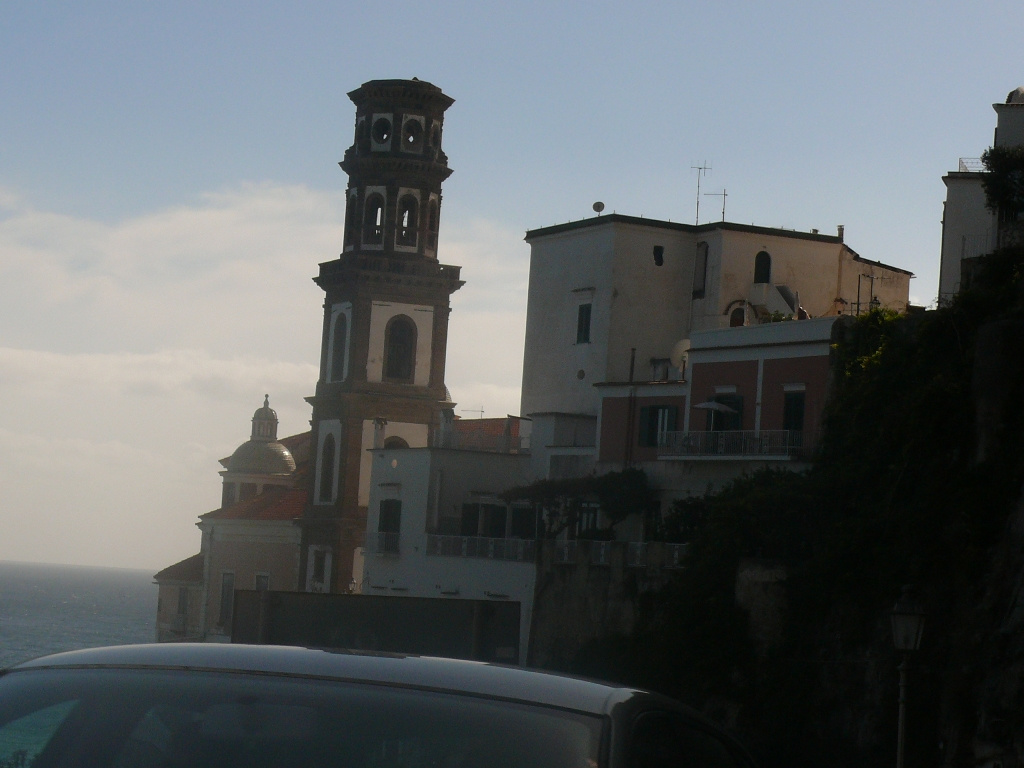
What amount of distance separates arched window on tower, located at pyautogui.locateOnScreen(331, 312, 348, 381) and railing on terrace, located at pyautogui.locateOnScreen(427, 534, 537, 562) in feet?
56.6

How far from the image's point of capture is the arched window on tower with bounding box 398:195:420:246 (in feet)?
200

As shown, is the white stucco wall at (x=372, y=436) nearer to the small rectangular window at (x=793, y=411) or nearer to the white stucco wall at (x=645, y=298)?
the white stucco wall at (x=645, y=298)

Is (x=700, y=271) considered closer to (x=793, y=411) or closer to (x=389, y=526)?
(x=389, y=526)

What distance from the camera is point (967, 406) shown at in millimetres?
26516

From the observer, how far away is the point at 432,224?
61.5 meters

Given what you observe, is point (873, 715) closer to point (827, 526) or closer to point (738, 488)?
point (827, 526)

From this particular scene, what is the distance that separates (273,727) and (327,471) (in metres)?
58.1

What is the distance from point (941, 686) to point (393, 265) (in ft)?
129

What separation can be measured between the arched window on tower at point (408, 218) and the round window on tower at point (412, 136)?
1.99 m

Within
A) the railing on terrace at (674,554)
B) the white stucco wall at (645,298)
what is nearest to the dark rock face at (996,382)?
the railing on terrace at (674,554)

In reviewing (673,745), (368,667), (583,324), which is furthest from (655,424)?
(368,667)

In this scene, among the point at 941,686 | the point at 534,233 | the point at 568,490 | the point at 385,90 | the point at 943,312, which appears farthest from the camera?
the point at 385,90

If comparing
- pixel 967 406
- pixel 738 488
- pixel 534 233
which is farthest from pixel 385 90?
pixel 967 406

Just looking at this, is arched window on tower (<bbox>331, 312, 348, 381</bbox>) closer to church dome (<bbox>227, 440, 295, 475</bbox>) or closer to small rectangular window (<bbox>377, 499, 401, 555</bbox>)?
small rectangular window (<bbox>377, 499, 401, 555</bbox>)
